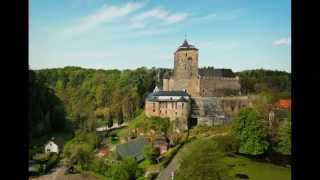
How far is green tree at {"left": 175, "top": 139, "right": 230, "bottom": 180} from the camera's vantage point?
5.49 meters

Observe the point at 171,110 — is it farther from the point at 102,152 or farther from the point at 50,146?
the point at 50,146

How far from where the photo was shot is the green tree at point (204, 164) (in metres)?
5.49

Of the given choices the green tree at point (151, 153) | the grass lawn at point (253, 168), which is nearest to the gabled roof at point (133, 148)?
the green tree at point (151, 153)

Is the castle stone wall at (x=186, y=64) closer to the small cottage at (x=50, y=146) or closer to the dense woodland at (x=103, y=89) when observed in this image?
the dense woodland at (x=103, y=89)

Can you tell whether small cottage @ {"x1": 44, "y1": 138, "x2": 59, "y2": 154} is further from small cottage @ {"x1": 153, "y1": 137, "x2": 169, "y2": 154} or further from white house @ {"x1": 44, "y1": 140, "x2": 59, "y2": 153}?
small cottage @ {"x1": 153, "y1": 137, "x2": 169, "y2": 154}

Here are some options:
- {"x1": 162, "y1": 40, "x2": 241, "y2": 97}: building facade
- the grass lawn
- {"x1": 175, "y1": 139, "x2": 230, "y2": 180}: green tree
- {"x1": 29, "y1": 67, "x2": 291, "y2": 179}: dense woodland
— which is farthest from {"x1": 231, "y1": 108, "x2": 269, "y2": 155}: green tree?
{"x1": 162, "y1": 40, "x2": 241, "y2": 97}: building facade

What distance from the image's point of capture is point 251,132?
682 cm

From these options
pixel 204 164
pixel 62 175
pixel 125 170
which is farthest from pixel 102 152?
pixel 204 164

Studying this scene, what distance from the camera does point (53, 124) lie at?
13.1 feet

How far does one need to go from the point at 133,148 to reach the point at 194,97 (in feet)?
7.21

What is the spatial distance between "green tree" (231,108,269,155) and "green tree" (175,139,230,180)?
0.37 meters
